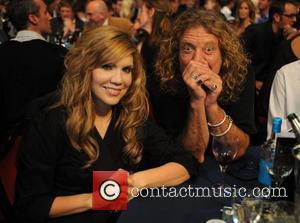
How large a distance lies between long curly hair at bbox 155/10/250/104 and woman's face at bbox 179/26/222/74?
4 centimetres

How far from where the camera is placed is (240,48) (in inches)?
81.8

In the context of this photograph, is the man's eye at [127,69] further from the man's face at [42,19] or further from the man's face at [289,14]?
the man's face at [289,14]

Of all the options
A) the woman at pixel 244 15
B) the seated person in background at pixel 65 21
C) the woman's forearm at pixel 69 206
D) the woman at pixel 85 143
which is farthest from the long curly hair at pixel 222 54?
the seated person in background at pixel 65 21

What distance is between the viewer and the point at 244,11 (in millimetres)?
5219

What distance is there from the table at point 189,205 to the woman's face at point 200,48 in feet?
1.72

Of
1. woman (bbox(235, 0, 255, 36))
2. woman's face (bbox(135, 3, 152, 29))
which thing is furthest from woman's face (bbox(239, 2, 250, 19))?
woman's face (bbox(135, 3, 152, 29))

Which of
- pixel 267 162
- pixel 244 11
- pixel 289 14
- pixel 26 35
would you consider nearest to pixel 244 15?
pixel 244 11

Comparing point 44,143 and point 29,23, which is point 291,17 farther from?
point 44,143

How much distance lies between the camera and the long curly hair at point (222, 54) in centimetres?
197

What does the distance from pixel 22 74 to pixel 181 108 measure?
58.6 inches

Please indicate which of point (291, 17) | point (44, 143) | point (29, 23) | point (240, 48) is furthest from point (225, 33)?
Result: point (291, 17)

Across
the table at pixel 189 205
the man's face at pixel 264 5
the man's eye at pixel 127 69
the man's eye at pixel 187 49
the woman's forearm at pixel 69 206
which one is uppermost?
the man's face at pixel 264 5

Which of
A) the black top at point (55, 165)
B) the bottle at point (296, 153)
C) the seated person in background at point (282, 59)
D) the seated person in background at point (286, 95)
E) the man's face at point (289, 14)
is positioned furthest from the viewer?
the man's face at point (289, 14)

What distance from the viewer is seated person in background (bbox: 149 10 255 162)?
183 centimetres
